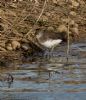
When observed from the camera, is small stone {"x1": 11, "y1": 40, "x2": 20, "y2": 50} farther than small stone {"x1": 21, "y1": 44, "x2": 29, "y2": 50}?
No

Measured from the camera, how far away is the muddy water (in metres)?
9.14

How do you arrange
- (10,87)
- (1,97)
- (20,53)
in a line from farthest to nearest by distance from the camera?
(20,53), (10,87), (1,97)

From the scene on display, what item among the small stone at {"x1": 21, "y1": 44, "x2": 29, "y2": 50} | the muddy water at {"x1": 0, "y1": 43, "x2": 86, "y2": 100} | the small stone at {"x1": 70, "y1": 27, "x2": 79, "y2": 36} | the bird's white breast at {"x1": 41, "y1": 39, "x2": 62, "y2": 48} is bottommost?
the muddy water at {"x1": 0, "y1": 43, "x2": 86, "y2": 100}

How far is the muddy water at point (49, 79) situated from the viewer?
914 centimetres

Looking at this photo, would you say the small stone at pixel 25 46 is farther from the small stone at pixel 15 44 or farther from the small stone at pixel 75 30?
the small stone at pixel 75 30

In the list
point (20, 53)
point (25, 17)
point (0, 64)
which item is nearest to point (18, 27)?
point (25, 17)

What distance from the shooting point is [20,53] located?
12539 mm

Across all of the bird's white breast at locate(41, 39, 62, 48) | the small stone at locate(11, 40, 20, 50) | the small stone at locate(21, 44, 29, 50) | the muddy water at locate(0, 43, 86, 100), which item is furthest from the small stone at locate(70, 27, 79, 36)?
the small stone at locate(11, 40, 20, 50)

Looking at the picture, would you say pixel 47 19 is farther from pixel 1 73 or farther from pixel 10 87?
pixel 10 87

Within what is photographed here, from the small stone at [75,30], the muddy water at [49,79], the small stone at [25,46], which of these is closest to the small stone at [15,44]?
the small stone at [25,46]

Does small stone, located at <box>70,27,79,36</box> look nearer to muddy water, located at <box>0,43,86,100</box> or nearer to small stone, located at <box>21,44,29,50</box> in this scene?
muddy water, located at <box>0,43,86,100</box>

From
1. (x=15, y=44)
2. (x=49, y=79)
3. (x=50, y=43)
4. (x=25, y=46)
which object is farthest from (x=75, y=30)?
(x=49, y=79)

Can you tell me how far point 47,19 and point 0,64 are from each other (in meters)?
3.84

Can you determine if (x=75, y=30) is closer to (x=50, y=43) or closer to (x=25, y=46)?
(x=50, y=43)
